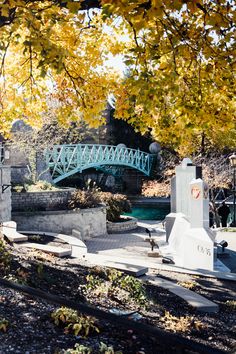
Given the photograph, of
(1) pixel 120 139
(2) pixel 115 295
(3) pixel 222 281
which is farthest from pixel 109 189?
(2) pixel 115 295

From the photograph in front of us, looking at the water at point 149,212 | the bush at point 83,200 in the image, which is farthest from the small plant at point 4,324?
the water at point 149,212

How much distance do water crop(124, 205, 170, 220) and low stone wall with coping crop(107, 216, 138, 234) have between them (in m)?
9.50

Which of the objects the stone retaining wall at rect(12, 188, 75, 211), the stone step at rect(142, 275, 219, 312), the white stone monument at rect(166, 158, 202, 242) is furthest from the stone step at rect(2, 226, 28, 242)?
the stone retaining wall at rect(12, 188, 75, 211)

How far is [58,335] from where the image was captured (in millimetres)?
3758

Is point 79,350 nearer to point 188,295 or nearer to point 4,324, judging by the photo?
point 4,324

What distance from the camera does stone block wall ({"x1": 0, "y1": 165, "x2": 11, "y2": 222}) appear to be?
13.9 metres

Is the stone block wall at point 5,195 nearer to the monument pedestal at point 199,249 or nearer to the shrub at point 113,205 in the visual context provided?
the shrub at point 113,205

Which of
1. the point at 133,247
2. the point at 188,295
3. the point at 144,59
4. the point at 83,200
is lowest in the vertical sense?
the point at 133,247

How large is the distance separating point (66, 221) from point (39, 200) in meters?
1.37

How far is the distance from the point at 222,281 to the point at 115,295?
3.51 meters

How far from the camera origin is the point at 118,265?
8.00m

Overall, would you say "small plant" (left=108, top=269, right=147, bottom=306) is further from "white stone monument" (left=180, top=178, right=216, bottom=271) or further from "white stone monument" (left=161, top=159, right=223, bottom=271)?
"white stone monument" (left=180, top=178, right=216, bottom=271)

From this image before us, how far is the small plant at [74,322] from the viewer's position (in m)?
3.81

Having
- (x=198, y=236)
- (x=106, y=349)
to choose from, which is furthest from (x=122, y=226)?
(x=106, y=349)
